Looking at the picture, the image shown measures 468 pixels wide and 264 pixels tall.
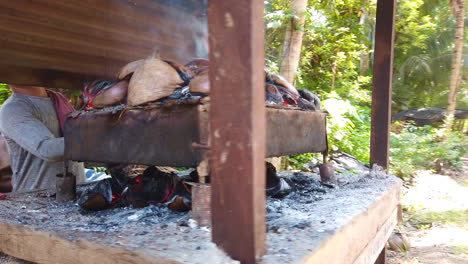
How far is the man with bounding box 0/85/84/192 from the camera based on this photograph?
247cm

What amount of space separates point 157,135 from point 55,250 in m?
0.67

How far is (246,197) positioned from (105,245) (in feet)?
1.95

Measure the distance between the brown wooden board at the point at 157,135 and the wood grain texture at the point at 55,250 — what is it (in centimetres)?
51

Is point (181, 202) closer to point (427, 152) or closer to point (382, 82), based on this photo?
point (382, 82)

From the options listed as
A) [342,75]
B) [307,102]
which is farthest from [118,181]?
[342,75]

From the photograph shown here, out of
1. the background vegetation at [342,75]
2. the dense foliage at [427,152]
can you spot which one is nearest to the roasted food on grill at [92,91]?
the background vegetation at [342,75]

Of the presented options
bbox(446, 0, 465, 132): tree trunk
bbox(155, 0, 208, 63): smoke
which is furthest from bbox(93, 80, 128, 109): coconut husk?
bbox(446, 0, 465, 132): tree trunk

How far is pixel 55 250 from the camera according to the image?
155cm

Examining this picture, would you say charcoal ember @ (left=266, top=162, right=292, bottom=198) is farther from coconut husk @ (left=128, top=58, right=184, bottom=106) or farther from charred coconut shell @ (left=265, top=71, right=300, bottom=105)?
coconut husk @ (left=128, top=58, right=184, bottom=106)

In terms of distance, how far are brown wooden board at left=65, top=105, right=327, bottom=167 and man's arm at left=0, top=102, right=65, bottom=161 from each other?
0.62 feet

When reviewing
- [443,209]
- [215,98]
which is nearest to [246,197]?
[215,98]

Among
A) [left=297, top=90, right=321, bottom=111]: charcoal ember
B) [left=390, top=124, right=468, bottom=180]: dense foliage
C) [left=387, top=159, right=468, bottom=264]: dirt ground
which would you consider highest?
[left=297, top=90, right=321, bottom=111]: charcoal ember

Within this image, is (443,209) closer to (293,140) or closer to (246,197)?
(293,140)

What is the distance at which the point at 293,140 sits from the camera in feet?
7.67
